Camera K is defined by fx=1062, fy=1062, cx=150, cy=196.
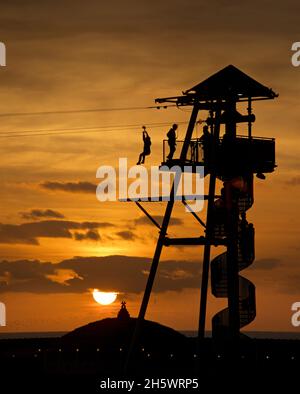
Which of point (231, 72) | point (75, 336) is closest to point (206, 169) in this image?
point (231, 72)

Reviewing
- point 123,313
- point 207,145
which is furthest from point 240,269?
point 123,313

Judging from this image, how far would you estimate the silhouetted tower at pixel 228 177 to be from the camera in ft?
181

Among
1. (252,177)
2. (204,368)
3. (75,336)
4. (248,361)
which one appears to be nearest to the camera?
(204,368)

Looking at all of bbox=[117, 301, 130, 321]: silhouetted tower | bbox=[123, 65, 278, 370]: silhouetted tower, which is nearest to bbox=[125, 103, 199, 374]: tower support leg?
bbox=[123, 65, 278, 370]: silhouetted tower

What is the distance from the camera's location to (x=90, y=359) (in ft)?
209

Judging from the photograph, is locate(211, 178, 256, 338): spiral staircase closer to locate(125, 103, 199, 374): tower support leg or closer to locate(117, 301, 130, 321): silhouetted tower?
locate(125, 103, 199, 374): tower support leg

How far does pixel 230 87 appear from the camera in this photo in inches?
2208

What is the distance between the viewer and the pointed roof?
2202 inches

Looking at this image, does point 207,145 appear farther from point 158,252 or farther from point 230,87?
point 158,252

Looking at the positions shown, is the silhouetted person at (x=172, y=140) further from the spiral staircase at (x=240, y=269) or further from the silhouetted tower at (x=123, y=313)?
the silhouetted tower at (x=123, y=313)

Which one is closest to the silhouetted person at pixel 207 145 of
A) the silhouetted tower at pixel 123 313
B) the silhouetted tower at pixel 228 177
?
the silhouetted tower at pixel 228 177

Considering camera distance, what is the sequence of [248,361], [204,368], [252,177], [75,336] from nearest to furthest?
1. [204,368]
2. [252,177]
3. [248,361]
4. [75,336]
